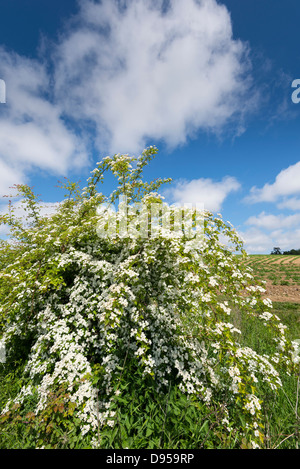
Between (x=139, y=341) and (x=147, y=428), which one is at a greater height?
(x=139, y=341)

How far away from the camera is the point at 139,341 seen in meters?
2.99

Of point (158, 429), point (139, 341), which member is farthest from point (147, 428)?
point (139, 341)

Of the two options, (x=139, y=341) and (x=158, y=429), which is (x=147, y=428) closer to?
(x=158, y=429)

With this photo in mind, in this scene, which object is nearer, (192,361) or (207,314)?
(207,314)

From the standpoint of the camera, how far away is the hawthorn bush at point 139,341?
9.09 ft

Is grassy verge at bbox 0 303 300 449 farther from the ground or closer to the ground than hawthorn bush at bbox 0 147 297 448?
closer to the ground

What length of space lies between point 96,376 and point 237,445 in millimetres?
2288

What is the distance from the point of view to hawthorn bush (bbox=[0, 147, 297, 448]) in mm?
2770

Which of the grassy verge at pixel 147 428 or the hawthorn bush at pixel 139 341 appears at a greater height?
the hawthorn bush at pixel 139 341

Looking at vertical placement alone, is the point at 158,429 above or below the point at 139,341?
below

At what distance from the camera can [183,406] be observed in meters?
3.27

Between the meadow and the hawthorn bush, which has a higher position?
the hawthorn bush

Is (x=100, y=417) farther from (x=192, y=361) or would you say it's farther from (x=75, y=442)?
(x=192, y=361)
